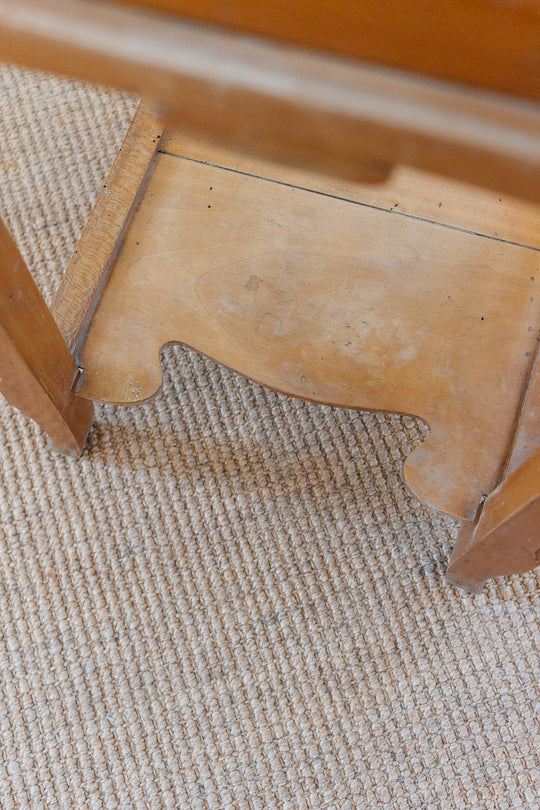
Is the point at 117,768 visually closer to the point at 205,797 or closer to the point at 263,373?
the point at 205,797

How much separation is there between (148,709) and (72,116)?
0.75 metres

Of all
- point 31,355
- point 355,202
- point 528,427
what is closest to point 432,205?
point 355,202

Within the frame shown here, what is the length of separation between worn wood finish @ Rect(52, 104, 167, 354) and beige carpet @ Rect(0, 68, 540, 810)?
0.50 ft

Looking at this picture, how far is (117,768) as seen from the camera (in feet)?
2.21

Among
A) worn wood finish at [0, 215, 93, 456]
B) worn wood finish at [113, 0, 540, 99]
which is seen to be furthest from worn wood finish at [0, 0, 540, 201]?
worn wood finish at [0, 215, 93, 456]

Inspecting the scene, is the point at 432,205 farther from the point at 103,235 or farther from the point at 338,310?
the point at 103,235

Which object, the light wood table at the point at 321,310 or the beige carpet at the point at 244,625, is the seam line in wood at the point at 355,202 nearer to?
the light wood table at the point at 321,310

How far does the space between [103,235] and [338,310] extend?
0.23 m

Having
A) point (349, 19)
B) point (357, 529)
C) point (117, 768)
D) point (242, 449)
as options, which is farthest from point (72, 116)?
point (349, 19)

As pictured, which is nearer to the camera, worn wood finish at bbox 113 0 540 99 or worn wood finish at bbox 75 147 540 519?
worn wood finish at bbox 113 0 540 99

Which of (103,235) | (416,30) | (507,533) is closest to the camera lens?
(416,30)

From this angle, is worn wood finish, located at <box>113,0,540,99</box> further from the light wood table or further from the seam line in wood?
the seam line in wood

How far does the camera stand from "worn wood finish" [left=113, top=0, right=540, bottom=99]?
9 centimetres

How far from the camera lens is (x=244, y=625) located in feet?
2.37
